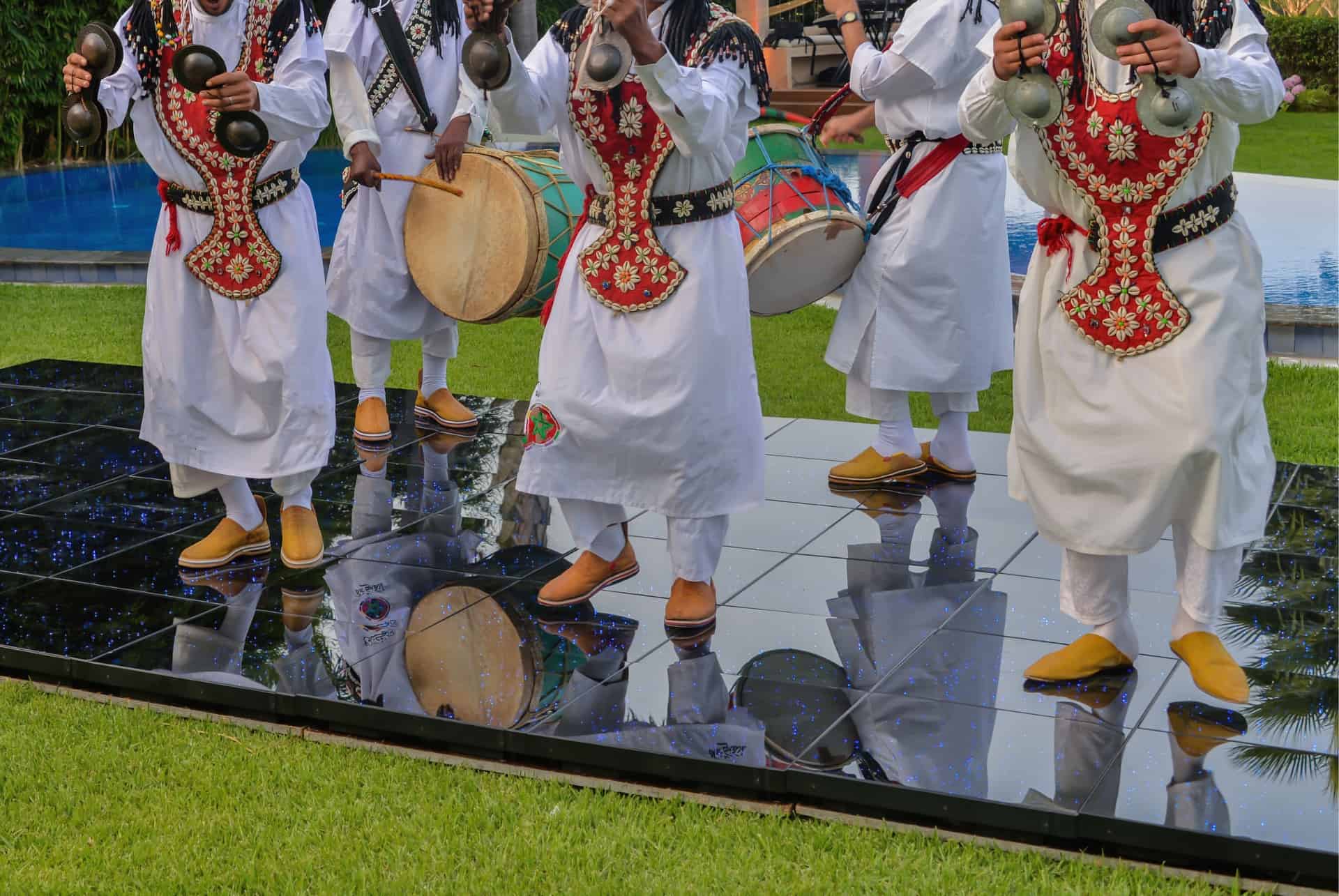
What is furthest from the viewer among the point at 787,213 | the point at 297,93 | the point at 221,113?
the point at 787,213

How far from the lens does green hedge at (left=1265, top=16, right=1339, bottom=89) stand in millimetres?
23344

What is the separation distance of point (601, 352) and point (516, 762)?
1.14 metres

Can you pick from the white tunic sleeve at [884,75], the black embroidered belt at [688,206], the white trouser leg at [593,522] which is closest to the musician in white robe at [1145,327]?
the black embroidered belt at [688,206]

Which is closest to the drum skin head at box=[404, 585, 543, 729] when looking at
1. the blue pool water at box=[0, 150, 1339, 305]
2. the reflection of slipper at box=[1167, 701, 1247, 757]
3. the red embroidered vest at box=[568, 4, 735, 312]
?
the red embroidered vest at box=[568, 4, 735, 312]

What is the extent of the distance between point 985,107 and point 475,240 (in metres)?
2.64

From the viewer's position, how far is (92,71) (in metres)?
4.10

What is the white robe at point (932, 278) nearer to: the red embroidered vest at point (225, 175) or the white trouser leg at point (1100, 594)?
the white trouser leg at point (1100, 594)

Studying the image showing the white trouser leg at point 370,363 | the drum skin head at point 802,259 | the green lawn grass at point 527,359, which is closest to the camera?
the drum skin head at point 802,259

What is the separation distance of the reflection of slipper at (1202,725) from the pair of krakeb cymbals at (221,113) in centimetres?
265

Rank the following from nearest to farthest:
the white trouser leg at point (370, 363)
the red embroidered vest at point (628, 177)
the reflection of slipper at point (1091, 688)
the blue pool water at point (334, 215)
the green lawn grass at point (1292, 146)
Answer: the reflection of slipper at point (1091, 688)
the red embroidered vest at point (628, 177)
the white trouser leg at point (370, 363)
the blue pool water at point (334, 215)
the green lawn grass at point (1292, 146)

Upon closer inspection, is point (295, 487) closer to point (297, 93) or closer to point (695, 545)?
point (297, 93)

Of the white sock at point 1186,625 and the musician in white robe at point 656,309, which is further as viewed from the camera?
the musician in white robe at point 656,309

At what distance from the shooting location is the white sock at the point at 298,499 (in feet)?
15.2

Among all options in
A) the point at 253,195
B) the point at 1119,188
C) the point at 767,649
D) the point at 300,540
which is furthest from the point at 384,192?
the point at 1119,188
